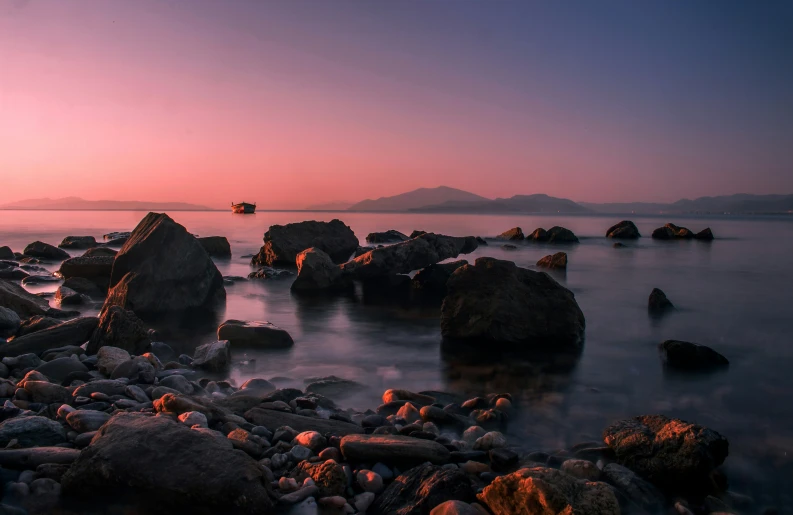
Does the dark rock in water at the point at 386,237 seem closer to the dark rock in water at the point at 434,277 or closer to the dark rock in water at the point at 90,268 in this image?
the dark rock in water at the point at 434,277

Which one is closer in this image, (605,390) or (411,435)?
(411,435)

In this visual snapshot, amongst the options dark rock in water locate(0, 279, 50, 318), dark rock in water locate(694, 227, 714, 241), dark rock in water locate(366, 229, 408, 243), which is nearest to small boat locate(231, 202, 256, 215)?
dark rock in water locate(366, 229, 408, 243)

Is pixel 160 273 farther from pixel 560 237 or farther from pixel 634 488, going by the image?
pixel 560 237

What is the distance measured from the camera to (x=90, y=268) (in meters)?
17.3

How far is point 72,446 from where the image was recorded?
4.88 m

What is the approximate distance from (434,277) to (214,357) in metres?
11.0

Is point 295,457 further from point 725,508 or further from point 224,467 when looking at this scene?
point 725,508

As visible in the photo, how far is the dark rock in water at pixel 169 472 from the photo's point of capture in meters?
4.05

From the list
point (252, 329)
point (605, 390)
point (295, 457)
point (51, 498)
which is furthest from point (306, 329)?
point (51, 498)

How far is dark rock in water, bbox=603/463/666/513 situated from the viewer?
4973 millimetres

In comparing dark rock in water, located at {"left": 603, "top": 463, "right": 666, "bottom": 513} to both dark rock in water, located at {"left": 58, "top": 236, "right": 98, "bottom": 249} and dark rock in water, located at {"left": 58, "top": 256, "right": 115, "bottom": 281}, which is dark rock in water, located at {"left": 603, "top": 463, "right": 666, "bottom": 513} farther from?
dark rock in water, located at {"left": 58, "top": 236, "right": 98, "bottom": 249}

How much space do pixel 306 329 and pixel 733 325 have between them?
10705 millimetres

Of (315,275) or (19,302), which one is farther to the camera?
(315,275)

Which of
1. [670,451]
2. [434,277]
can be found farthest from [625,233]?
[670,451]
